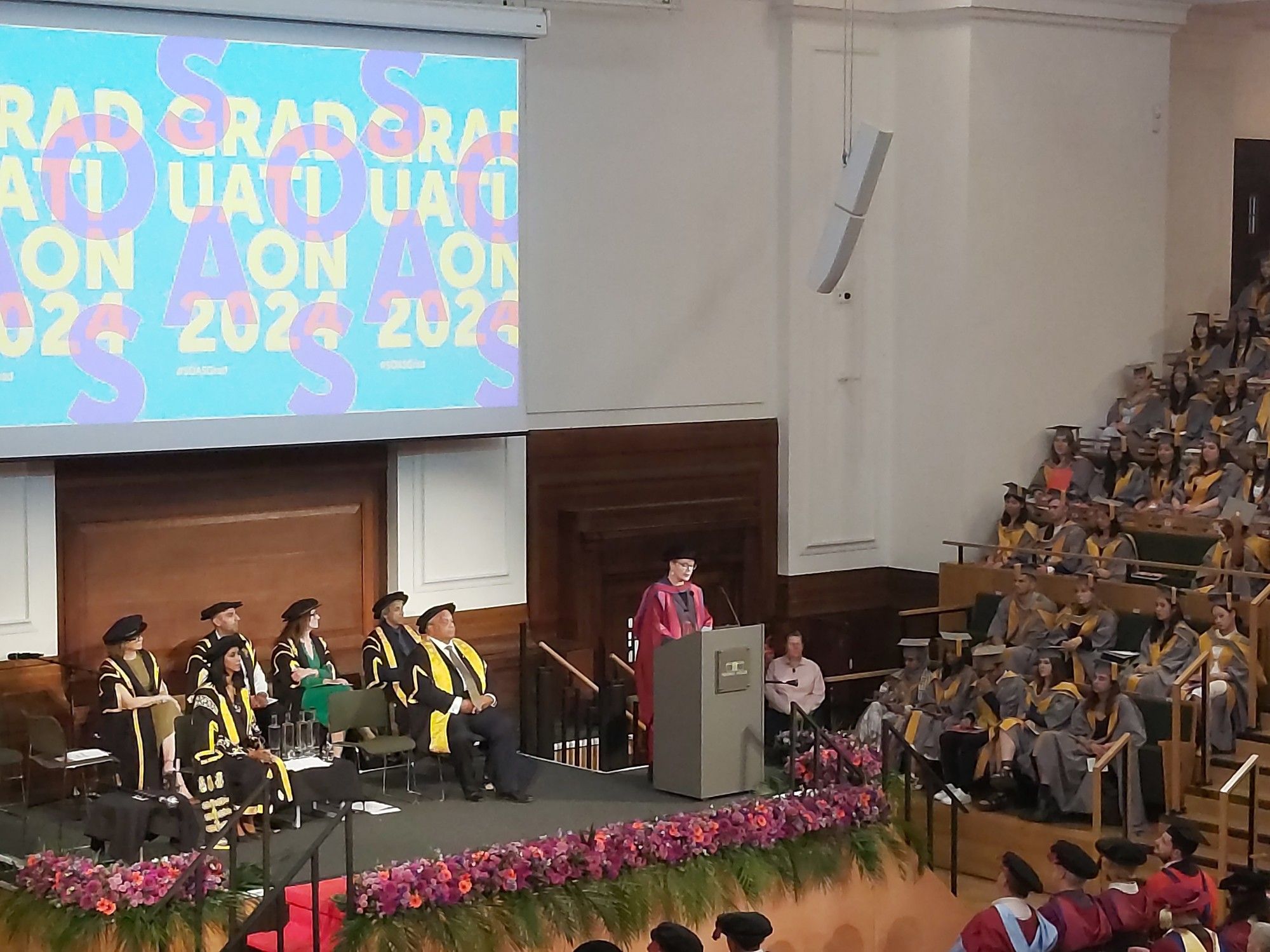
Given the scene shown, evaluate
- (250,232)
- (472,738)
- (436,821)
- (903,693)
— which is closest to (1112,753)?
(903,693)

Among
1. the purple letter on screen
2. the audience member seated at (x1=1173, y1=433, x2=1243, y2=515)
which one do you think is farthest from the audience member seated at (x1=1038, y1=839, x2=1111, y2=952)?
the purple letter on screen

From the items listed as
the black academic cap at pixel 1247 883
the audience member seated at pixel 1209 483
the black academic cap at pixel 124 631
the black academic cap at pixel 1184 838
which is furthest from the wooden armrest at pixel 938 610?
the black academic cap at pixel 124 631

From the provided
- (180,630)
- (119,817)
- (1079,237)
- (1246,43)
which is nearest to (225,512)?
(180,630)

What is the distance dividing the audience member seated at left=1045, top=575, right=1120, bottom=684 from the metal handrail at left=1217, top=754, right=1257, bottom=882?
1.32m

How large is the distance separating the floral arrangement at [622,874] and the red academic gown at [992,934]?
4.66 feet

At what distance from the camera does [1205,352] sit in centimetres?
1457

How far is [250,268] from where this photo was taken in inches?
412

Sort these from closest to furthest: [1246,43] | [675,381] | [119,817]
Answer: [119,817], [675,381], [1246,43]

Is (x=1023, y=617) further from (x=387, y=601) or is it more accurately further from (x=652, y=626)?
(x=387, y=601)

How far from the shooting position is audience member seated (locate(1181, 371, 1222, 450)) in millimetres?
13742

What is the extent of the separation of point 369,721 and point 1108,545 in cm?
540

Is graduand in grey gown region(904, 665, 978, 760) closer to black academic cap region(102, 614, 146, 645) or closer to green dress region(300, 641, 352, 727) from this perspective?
green dress region(300, 641, 352, 727)

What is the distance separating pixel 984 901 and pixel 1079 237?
5.58 metres

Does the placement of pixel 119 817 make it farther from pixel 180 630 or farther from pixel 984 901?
pixel 984 901
